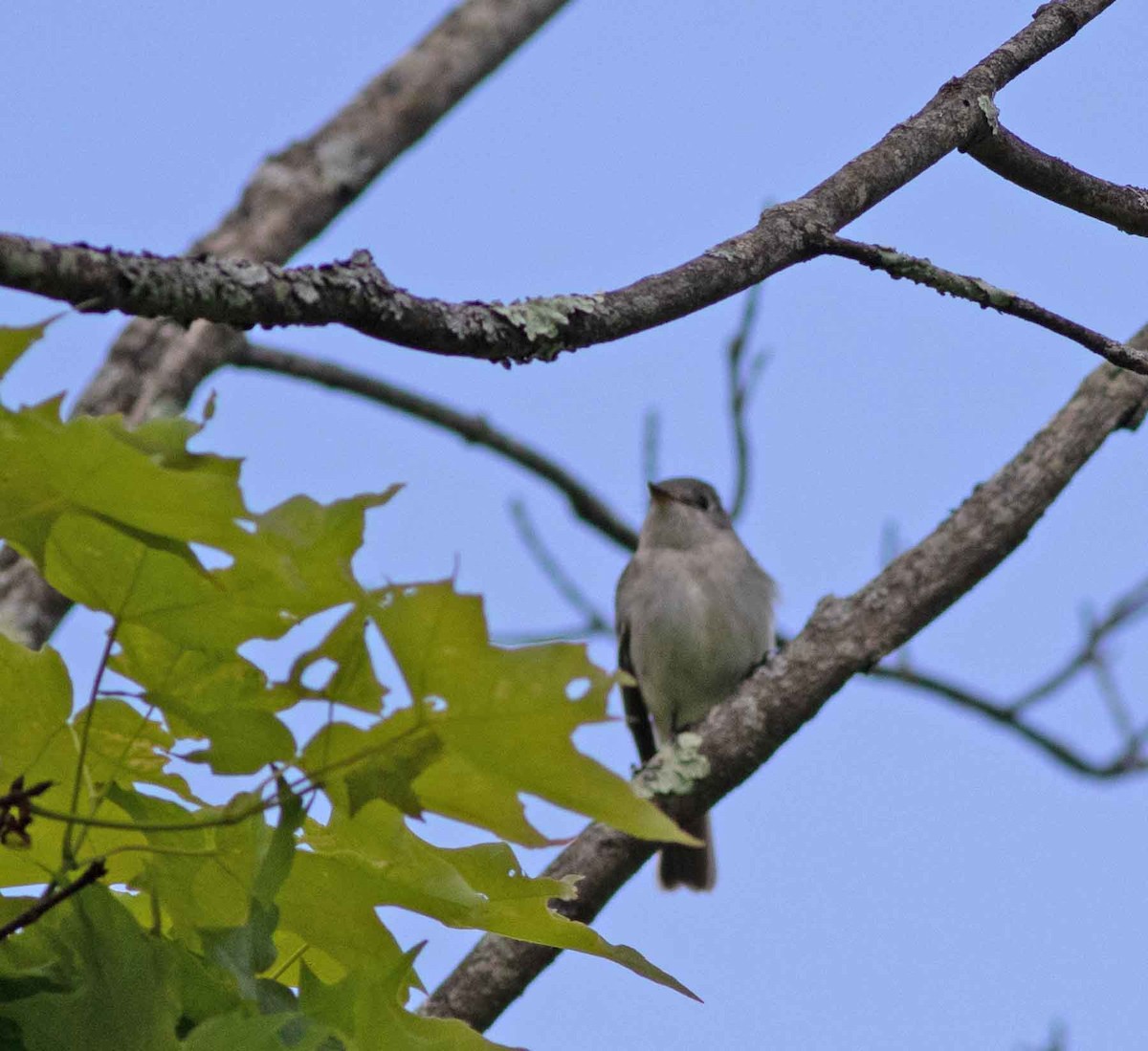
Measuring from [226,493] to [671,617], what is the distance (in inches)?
270

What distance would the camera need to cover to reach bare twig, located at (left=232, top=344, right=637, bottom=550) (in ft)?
20.5

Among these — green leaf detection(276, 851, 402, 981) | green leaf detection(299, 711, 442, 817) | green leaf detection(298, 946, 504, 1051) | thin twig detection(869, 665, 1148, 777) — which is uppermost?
thin twig detection(869, 665, 1148, 777)

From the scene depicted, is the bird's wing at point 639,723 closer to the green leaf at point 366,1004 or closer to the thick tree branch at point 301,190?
the thick tree branch at point 301,190

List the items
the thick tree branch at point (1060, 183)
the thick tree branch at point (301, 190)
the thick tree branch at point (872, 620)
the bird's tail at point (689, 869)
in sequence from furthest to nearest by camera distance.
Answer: the bird's tail at point (689, 869) < the thick tree branch at point (301, 190) < the thick tree branch at point (872, 620) < the thick tree branch at point (1060, 183)

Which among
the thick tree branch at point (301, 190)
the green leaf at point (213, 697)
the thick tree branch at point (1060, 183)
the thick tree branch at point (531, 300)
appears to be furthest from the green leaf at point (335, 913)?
the thick tree branch at point (301, 190)

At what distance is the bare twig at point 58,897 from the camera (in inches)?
56.1

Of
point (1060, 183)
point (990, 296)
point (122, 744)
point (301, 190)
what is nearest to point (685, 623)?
point (301, 190)

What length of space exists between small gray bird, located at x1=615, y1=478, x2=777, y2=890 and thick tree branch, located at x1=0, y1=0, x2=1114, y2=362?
565 centimetres

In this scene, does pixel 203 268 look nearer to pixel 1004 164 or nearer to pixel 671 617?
pixel 1004 164

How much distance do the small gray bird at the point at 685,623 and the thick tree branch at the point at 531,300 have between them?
18.5ft

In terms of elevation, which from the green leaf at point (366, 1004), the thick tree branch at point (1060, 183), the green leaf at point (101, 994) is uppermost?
the thick tree branch at point (1060, 183)

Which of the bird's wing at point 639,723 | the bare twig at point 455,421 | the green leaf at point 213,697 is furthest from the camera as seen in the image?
the bird's wing at point 639,723

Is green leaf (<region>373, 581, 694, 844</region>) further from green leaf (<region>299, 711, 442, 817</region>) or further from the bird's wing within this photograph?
the bird's wing

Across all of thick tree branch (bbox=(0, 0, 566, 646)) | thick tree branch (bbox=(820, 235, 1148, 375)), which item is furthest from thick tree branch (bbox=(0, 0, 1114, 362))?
thick tree branch (bbox=(0, 0, 566, 646))
